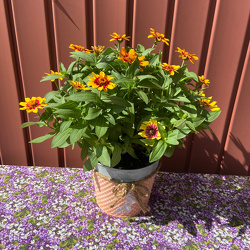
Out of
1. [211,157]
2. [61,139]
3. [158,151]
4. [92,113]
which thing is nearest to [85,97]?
[92,113]

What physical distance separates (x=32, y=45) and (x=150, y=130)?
27.3 inches

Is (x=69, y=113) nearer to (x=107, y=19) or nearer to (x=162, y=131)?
(x=162, y=131)

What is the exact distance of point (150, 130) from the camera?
2.70ft

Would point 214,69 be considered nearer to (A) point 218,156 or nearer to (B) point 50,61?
(A) point 218,156

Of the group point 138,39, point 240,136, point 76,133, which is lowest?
point 240,136

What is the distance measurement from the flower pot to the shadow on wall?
1.12ft

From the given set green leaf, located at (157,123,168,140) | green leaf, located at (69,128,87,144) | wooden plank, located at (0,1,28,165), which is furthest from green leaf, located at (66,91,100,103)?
wooden plank, located at (0,1,28,165)

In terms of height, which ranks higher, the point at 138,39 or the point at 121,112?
the point at 138,39

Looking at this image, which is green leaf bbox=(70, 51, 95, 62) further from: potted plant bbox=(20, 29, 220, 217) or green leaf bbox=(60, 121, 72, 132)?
green leaf bbox=(60, 121, 72, 132)

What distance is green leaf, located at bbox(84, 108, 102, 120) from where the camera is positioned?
73 cm

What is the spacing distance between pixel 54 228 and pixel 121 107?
1.91ft

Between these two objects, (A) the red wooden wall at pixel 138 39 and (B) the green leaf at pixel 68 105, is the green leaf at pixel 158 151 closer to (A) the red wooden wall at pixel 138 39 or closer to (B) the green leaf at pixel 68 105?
(B) the green leaf at pixel 68 105

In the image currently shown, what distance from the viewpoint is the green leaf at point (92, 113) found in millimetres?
733

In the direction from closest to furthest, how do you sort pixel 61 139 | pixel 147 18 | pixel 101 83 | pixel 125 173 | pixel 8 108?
pixel 101 83 → pixel 61 139 → pixel 125 173 → pixel 147 18 → pixel 8 108
